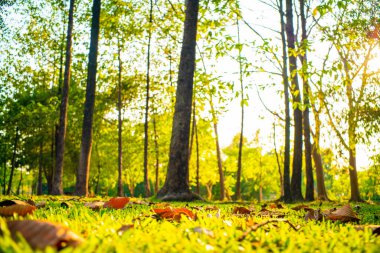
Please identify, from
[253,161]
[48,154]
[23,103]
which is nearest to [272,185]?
[253,161]

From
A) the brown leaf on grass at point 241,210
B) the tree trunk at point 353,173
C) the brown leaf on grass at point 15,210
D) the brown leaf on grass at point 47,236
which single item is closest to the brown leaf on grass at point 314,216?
the brown leaf on grass at point 241,210

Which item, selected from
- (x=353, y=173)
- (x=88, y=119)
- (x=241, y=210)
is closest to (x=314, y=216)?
(x=241, y=210)

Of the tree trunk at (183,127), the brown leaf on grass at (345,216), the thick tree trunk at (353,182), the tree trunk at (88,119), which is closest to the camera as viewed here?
the brown leaf on grass at (345,216)

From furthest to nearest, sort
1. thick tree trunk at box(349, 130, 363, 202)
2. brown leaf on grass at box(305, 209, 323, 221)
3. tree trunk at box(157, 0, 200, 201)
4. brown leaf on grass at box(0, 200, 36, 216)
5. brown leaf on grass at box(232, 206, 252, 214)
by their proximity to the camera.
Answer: thick tree trunk at box(349, 130, 363, 202) → tree trunk at box(157, 0, 200, 201) → brown leaf on grass at box(232, 206, 252, 214) → brown leaf on grass at box(305, 209, 323, 221) → brown leaf on grass at box(0, 200, 36, 216)

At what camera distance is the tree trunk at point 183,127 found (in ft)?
31.0

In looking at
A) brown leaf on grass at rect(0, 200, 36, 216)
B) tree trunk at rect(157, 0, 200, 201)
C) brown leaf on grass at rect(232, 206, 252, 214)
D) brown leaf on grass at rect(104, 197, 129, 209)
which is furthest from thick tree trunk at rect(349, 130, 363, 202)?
brown leaf on grass at rect(0, 200, 36, 216)

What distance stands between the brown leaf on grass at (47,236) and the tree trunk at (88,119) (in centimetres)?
1279

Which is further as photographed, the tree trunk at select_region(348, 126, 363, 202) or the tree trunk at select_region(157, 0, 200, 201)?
the tree trunk at select_region(348, 126, 363, 202)

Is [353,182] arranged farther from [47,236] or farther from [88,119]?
[47,236]

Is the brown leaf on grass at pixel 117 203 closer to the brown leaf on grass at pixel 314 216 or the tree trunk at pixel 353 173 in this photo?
the brown leaf on grass at pixel 314 216

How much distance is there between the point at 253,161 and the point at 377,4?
47607 millimetres

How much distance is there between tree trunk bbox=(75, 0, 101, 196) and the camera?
1337 cm

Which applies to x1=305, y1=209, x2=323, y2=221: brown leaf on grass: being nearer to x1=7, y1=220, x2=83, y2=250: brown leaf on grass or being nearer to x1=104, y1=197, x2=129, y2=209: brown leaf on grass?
x1=104, y1=197, x2=129, y2=209: brown leaf on grass

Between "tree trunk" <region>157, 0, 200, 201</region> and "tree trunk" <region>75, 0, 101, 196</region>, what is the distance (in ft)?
16.1
